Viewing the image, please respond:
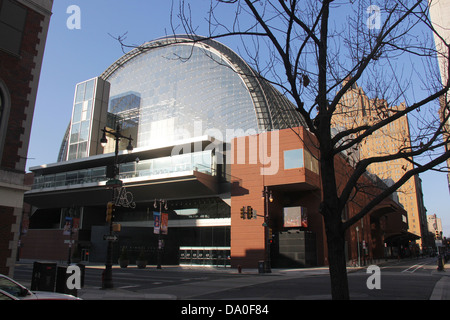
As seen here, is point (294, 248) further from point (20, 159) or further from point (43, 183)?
point (43, 183)

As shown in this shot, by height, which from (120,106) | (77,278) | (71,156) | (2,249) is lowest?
(77,278)

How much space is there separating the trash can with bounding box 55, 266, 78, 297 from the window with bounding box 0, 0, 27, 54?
421 inches

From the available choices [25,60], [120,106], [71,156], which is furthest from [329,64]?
[120,106]

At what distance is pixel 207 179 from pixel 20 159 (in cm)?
3159

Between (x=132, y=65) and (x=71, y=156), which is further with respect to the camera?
(x=132, y=65)

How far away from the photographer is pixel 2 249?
48.3 ft

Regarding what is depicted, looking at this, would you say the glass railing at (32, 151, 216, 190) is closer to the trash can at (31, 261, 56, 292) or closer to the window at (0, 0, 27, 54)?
the window at (0, 0, 27, 54)

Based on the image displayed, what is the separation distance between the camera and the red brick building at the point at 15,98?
15.2 m

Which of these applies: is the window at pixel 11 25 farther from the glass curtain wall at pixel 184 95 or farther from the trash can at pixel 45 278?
the glass curtain wall at pixel 184 95

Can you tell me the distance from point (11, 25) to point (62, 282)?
12457mm

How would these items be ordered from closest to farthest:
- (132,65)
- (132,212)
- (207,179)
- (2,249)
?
(2,249) < (207,179) < (132,212) < (132,65)

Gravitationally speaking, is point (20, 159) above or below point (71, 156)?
below

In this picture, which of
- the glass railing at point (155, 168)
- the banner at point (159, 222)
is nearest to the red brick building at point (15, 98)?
the banner at point (159, 222)
